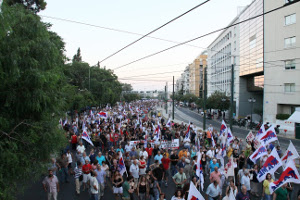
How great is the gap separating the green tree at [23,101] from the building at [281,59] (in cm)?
3266

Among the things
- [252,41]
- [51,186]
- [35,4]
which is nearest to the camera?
[51,186]

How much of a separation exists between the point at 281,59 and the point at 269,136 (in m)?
24.8

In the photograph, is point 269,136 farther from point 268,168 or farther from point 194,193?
point 194,193

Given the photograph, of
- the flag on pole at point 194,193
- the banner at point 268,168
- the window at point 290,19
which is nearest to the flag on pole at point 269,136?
the banner at point 268,168

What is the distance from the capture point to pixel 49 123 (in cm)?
676

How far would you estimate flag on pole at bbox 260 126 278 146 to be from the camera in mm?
12266

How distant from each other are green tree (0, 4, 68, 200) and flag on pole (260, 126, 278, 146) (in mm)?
9757

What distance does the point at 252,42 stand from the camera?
41469mm

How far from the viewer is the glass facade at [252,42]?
3824 cm

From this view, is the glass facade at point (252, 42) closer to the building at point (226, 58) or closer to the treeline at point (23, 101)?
the building at point (226, 58)

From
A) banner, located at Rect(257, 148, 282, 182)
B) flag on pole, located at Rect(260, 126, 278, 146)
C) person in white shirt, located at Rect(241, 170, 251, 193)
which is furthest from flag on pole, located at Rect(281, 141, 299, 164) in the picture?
person in white shirt, located at Rect(241, 170, 251, 193)

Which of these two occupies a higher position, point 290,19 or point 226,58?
point 290,19

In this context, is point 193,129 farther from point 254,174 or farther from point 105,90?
point 105,90

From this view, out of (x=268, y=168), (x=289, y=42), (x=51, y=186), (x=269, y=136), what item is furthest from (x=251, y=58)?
(x=51, y=186)
